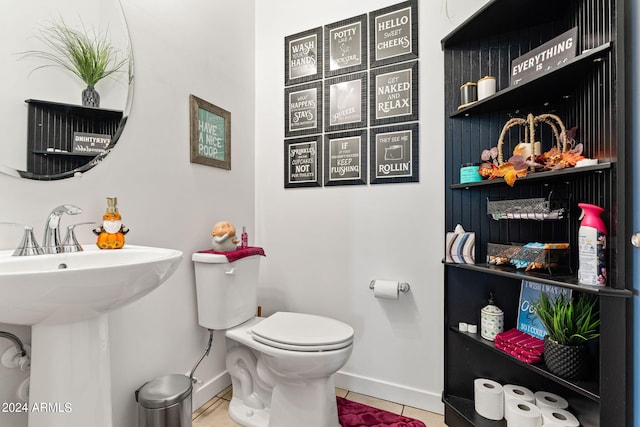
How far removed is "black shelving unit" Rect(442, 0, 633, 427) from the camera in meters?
0.89

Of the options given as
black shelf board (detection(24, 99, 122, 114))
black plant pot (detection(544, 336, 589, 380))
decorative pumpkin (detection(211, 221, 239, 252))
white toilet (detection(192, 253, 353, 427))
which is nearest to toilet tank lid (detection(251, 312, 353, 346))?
white toilet (detection(192, 253, 353, 427))

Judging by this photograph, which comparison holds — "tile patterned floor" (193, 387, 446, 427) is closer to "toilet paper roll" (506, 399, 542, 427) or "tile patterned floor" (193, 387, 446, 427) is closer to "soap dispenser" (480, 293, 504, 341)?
"toilet paper roll" (506, 399, 542, 427)

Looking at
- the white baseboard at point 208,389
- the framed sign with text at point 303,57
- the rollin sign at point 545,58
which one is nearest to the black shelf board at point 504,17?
the rollin sign at point 545,58

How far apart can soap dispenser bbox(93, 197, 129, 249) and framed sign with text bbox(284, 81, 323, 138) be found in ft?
3.81

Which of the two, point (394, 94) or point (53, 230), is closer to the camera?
point (53, 230)

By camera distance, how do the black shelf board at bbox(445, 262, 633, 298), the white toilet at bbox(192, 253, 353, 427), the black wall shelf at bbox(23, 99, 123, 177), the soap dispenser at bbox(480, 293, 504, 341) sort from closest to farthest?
the black shelf board at bbox(445, 262, 633, 298) → the black wall shelf at bbox(23, 99, 123, 177) → the white toilet at bbox(192, 253, 353, 427) → the soap dispenser at bbox(480, 293, 504, 341)

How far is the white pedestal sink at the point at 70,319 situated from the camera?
0.69 metres

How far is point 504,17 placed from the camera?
4.25ft

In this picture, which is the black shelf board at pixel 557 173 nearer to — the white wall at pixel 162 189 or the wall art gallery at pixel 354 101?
the wall art gallery at pixel 354 101

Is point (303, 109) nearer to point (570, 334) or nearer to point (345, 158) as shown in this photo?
point (345, 158)

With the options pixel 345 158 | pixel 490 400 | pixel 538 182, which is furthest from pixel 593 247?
pixel 345 158

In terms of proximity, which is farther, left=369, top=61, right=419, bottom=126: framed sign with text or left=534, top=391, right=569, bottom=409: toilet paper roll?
left=369, top=61, right=419, bottom=126: framed sign with text

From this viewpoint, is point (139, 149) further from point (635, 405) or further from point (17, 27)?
point (635, 405)

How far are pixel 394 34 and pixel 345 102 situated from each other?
453mm
